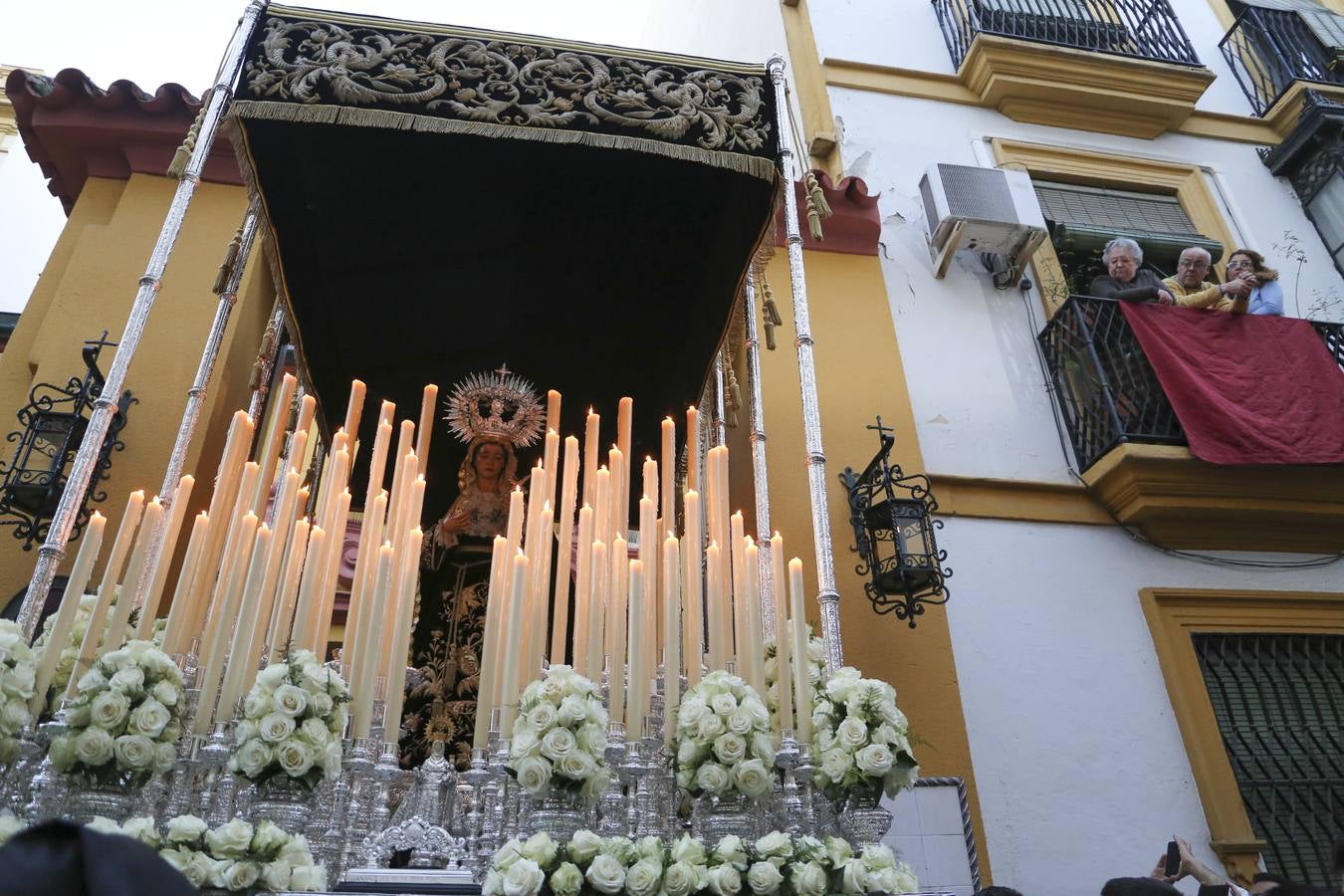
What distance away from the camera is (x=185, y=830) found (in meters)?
2.17

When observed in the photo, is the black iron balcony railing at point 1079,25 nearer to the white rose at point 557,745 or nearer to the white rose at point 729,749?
the white rose at point 729,749

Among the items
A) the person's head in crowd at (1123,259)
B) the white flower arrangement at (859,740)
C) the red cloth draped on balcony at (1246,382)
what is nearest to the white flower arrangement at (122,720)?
the white flower arrangement at (859,740)

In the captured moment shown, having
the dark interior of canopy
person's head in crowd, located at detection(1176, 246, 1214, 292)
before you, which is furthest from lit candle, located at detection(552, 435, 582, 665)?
person's head in crowd, located at detection(1176, 246, 1214, 292)

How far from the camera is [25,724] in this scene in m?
2.36

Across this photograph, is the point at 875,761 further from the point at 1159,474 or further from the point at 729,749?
the point at 1159,474

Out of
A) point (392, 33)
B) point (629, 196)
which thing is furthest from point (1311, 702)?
point (392, 33)

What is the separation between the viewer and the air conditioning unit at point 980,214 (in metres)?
5.99

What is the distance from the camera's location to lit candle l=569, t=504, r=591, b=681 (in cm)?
295

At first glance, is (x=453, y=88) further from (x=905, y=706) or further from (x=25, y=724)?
(x=905, y=706)

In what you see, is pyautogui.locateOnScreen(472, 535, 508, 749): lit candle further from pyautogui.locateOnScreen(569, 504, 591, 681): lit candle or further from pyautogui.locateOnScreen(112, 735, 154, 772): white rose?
pyautogui.locateOnScreen(112, 735, 154, 772): white rose

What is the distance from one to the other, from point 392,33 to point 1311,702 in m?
5.74

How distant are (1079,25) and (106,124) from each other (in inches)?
299

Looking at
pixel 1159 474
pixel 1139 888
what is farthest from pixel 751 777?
pixel 1159 474

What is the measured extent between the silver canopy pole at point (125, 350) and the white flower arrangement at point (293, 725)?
0.74 meters
